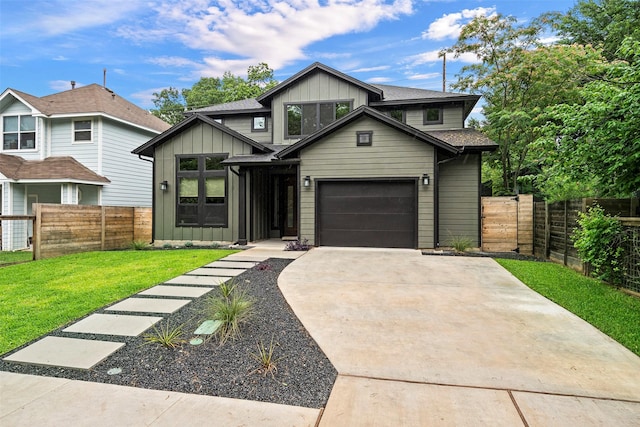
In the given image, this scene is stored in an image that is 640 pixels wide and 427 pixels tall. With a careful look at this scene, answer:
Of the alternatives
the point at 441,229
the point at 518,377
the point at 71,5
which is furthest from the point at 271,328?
the point at 71,5

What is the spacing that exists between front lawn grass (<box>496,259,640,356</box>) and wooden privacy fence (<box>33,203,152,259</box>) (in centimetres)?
1095

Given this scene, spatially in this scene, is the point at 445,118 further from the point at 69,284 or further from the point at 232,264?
the point at 69,284

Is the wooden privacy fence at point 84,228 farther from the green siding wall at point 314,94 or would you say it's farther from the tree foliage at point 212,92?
the tree foliage at point 212,92

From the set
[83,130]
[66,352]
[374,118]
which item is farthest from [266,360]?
[83,130]

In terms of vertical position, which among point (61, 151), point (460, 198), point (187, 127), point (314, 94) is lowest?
point (460, 198)

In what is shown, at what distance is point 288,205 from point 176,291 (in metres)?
7.93

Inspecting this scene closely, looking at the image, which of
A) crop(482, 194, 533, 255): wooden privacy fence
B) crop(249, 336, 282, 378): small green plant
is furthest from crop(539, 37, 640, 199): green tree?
crop(249, 336, 282, 378): small green plant

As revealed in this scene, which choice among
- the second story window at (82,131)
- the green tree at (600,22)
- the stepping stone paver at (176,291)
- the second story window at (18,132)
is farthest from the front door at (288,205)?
the green tree at (600,22)

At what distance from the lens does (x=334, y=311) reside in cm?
409

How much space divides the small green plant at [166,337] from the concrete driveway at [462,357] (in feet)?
4.34

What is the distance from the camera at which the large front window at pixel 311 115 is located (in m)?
11.6

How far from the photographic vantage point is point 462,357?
2.86m

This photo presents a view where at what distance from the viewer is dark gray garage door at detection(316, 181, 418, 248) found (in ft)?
31.6

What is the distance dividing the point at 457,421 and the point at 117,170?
640 inches
